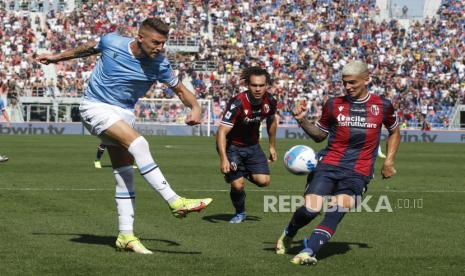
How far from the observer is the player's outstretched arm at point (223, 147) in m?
10.5

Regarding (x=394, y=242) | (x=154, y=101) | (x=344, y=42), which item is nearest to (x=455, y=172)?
(x=394, y=242)

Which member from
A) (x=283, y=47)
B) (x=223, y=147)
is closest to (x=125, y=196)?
(x=223, y=147)

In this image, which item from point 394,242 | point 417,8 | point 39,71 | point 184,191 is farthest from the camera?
point 417,8

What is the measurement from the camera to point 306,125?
27.7 feet

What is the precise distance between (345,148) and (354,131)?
20 cm

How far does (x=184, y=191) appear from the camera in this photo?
53.4 ft

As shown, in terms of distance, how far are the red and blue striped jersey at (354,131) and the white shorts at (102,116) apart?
6.78ft

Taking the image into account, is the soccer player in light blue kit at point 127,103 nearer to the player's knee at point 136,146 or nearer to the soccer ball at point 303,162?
the player's knee at point 136,146

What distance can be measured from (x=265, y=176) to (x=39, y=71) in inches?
1626

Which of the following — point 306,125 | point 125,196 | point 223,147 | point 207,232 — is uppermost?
point 306,125

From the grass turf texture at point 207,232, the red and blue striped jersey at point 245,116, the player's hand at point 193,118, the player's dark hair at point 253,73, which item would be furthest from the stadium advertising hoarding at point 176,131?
the player's hand at point 193,118

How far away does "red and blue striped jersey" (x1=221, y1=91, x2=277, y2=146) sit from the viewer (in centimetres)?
1129

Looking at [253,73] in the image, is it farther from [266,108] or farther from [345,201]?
[345,201]

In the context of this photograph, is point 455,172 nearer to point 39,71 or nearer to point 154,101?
point 154,101
